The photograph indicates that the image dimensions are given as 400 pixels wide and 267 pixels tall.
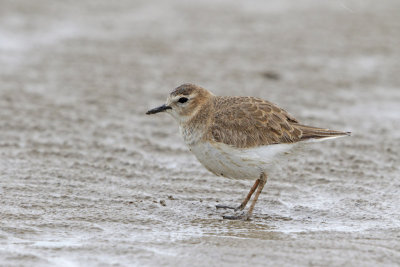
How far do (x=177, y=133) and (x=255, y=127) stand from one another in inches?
110

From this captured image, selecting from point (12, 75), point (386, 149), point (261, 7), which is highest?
point (261, 7)

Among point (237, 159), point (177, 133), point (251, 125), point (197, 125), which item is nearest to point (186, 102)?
point (197, 125)

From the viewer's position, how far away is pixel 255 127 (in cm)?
682

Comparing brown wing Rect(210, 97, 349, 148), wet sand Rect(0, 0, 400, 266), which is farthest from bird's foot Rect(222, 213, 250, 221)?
brown wing Rect(210, 97, 349, 148)

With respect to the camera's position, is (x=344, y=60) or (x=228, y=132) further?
(x=344, y=60)

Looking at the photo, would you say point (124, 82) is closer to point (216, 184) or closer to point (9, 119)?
point (9, 119)

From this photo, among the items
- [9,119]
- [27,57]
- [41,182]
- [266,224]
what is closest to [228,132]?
[266,224]

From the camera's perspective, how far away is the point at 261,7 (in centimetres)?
1572

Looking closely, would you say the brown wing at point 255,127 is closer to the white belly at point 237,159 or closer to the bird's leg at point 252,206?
the white belly at point 237,159

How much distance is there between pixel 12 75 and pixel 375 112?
A: 5.99m

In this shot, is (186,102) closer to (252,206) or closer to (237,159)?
(237,159)

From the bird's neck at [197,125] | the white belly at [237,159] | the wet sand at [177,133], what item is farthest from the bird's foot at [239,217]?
the bird's neck at [197,125]

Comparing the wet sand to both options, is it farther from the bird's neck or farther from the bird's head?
the bird's head

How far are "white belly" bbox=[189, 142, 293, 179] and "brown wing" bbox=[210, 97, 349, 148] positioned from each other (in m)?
0.06
